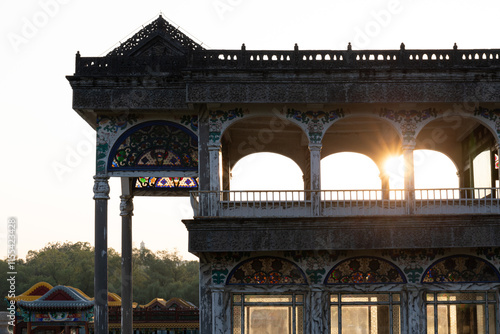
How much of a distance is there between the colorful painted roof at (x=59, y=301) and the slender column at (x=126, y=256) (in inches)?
324

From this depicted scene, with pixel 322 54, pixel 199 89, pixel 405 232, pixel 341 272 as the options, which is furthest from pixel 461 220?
pixel 199 89

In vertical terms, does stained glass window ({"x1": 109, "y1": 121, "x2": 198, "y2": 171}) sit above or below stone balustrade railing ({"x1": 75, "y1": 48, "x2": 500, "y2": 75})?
below

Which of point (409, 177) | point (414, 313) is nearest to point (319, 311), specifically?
point (414, 313)

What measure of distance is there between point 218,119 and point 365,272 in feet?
17.8

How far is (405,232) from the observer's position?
20.9 meters

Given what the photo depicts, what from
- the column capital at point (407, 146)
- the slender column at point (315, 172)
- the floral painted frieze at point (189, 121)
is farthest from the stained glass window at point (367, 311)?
the floral painted frieze at point (189, 121)

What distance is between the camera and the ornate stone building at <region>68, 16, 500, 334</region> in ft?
68.5

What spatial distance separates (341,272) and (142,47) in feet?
26.6

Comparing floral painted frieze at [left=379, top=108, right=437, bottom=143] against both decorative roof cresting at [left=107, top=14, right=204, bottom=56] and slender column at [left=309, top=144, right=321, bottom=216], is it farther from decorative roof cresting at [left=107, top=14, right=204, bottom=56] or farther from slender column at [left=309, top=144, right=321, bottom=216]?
decorative roof cresting at [left=107, top=14, right=204, bottom=56]

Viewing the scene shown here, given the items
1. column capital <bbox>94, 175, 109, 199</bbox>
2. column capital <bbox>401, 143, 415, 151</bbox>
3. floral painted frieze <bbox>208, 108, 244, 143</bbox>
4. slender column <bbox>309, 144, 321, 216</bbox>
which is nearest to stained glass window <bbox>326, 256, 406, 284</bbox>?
slender column <bbox>309, 144, 321, 216</bbox>

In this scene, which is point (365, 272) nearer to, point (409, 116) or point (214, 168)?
point (409, 116)

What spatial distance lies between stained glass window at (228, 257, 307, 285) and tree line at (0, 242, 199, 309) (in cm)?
5083

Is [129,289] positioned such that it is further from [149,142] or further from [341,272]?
[341,272]

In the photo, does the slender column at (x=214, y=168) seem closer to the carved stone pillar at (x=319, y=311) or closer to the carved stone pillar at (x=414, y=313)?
the carved stone pillar at (x=319, y=311)
